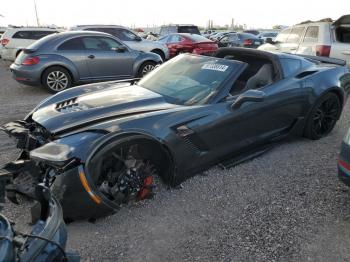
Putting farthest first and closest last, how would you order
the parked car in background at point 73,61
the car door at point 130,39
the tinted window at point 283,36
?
the car door at point 130,39
the tinted window at point 283,36
the parked car in background at point 73,61

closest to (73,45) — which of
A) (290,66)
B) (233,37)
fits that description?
(290,66)

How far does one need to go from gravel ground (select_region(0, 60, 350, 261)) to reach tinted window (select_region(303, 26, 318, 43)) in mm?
4881

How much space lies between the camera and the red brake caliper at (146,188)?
2948 mm

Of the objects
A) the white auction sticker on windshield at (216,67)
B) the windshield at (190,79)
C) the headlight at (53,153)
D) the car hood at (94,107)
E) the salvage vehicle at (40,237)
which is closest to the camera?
the salvage vehicle at (40,237)

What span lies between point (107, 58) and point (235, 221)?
6354 mm

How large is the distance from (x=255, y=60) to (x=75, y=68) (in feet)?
16.0

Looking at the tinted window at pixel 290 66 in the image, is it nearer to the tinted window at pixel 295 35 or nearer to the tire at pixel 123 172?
the tire at pixel 123 172

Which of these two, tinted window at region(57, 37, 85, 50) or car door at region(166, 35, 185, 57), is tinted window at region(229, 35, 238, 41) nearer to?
car door at region(166, 35, 185, 57)

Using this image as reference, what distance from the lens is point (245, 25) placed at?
77.2 meters

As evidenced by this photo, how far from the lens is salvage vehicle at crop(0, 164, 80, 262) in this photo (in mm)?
1421

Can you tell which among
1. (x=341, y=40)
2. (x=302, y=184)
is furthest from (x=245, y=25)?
(x=302, y=184)

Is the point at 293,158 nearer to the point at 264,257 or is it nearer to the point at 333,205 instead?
the point at 333,205

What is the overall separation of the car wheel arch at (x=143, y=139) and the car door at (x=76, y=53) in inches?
218

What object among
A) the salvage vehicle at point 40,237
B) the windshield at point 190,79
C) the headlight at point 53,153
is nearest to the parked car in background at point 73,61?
the windshield at point 190,79
